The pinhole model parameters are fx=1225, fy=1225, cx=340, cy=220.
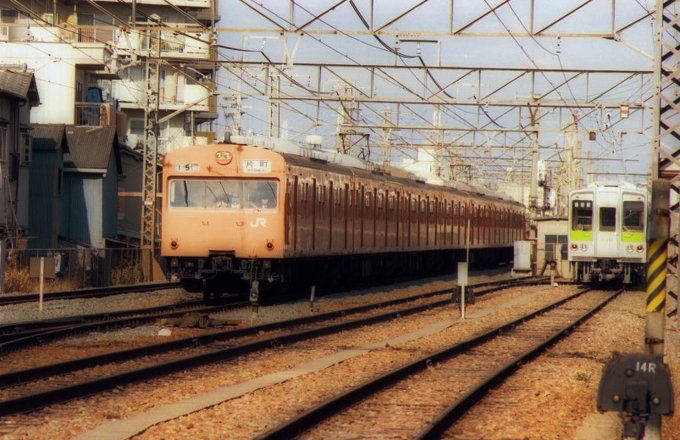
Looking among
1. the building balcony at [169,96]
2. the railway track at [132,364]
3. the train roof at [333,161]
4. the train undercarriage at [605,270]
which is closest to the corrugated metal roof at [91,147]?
the train roof at [333,161]

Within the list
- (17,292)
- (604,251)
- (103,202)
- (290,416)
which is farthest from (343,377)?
(103,202)

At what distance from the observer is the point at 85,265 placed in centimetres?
3219

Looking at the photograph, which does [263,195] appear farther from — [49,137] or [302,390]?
[49,137]

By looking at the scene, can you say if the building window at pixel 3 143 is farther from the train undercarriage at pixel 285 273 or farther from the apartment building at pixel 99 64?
the train undercarriage at pixel 285 273

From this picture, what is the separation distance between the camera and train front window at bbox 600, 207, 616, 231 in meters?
34.7

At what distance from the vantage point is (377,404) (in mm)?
11227

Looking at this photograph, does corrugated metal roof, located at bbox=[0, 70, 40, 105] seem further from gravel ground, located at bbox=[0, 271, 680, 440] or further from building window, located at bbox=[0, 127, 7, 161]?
gravel ground, located at bbox=[0, 271, 680, 440]

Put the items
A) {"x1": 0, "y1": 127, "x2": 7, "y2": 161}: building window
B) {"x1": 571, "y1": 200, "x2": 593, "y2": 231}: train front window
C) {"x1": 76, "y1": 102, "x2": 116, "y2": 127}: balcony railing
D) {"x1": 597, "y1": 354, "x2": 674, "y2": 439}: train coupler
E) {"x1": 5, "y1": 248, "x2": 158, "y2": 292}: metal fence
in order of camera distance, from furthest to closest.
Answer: {"x1": 76, "y1": 102, "x2": 116, "y2": 127}: balcony railing, {"x1": 571, "y1": 200, "x2": 593, "y2": 231}: train front window, {"x1": 0, "y1": 127, "x2": 7, "y2": 161}: building window, {"x1": 5, "y1": 248, "x2": 158, "y2": 292}: metal fence, {"x1": 597, "y1": 354, "x2": 674, "y2": 439}: train coupler

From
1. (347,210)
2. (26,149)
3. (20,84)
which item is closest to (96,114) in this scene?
(26,149)

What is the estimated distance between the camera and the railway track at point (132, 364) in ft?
35.9

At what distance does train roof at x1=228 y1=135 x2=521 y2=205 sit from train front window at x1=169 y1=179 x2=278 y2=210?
0.88 m

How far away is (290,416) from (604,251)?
25.5 metres

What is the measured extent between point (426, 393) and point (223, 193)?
13108mm

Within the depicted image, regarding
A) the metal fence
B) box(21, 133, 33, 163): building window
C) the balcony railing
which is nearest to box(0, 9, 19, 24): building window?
the balcony railing
